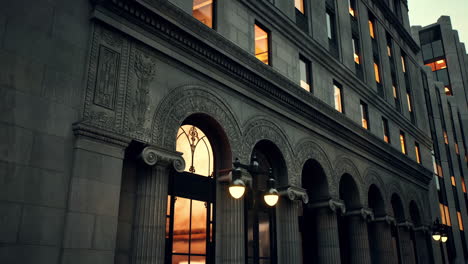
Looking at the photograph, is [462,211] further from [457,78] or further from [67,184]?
[67,184]

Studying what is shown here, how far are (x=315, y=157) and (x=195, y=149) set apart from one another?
294 inches

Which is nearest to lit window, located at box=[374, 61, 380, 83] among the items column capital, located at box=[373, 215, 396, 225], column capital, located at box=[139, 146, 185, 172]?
column capital, located at box=[373, 215, 396, 225]

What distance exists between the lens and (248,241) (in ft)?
53.4

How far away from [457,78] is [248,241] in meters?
60.9

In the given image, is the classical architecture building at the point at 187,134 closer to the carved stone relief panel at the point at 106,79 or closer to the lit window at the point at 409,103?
the carved stone relief panel at the point at 106,79

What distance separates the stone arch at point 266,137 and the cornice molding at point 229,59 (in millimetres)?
1245

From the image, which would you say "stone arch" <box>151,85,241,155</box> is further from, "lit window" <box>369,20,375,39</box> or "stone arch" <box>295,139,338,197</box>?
"lit window" <box>369,20,375,39</box>

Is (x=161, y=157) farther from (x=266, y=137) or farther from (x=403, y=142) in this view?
(x=403, y=142)

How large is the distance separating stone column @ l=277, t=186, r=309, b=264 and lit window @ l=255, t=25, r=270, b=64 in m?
5.75

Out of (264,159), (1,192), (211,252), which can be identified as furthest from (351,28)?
(1,192)

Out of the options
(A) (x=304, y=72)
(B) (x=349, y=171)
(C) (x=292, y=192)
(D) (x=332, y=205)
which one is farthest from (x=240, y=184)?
(B) (x=349, y=171)

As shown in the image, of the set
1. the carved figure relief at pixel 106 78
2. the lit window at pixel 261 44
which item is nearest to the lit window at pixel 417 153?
the lit window at pixel 261 44

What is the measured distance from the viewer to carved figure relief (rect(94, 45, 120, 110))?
11312mm

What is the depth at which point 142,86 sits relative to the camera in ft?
41.1
